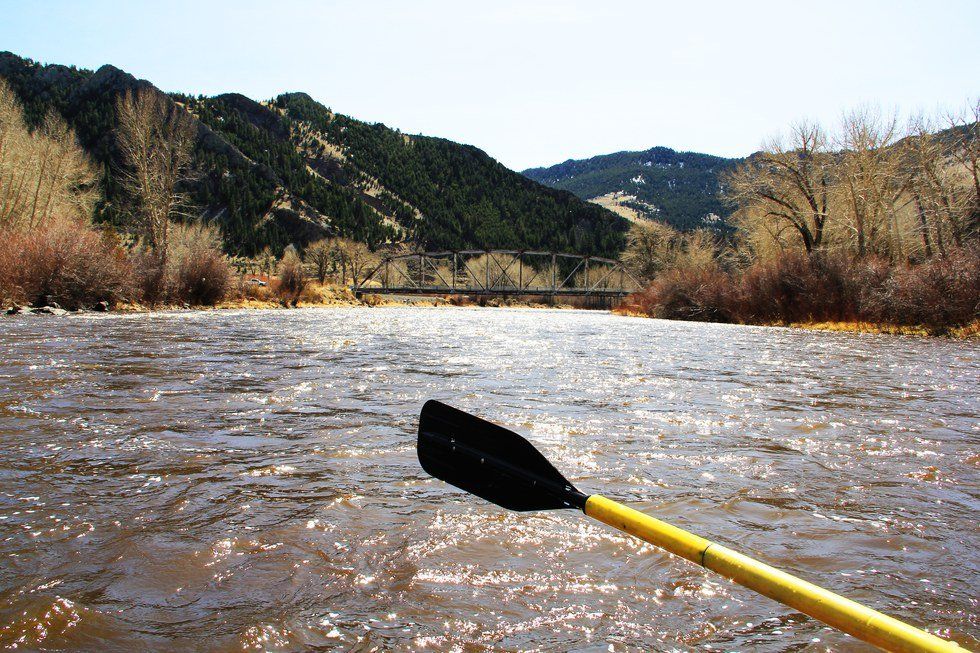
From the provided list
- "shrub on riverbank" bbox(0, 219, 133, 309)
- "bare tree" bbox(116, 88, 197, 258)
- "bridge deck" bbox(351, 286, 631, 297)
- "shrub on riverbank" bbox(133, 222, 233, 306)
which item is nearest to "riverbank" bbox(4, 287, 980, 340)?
"shrub on riverbank" bbox(133, 222, 233, 306)

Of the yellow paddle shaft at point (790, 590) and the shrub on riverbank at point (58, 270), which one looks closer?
the yellow paddle shaft at point (790, 590)

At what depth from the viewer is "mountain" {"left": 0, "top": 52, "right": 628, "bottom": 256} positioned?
123 meters

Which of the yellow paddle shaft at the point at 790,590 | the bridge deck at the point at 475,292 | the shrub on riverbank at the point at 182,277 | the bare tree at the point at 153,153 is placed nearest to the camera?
the yellow paddle shaft at the point at 790,590

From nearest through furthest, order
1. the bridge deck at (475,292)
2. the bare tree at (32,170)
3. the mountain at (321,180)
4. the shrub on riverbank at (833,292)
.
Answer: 1. the shrub on riverbank at (833,292)
2. the bare tree at (32,170)
3. the bridge deck at (475,292)
4. the mountain at (321,180)

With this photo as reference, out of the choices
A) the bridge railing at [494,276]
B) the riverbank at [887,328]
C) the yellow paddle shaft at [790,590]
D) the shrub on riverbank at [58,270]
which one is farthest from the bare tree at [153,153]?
the yellow paddle shaft at [790,590]

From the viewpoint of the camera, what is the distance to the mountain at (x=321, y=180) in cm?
12275

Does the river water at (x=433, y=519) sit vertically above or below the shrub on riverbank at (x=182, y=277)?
below

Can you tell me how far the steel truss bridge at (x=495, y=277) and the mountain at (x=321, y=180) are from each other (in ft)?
64.7

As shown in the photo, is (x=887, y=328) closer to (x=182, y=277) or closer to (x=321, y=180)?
(x=182, y=277)

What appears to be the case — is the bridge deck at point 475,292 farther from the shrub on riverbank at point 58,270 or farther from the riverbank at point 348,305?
the shrub on riverbank at point 58,270

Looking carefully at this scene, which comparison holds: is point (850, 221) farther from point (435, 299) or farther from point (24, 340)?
point (435, 299)

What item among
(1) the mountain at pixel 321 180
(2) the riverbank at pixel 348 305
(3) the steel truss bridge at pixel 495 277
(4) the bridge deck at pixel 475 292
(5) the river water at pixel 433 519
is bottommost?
(5) the river water at pixel 433 519

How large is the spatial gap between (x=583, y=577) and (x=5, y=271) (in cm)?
2535

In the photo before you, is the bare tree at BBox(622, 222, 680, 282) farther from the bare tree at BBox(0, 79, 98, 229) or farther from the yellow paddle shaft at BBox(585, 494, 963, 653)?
the yellow paddle shaft at BBox(585, 494, 963, 653)
